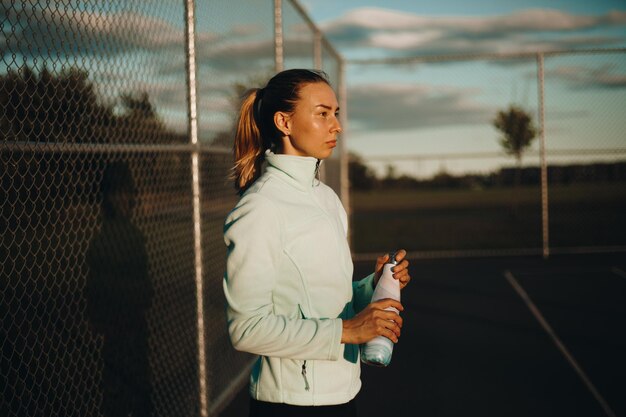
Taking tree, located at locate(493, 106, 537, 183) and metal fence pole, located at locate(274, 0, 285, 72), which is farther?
tree, located at locate(493, 106, 537, 183)

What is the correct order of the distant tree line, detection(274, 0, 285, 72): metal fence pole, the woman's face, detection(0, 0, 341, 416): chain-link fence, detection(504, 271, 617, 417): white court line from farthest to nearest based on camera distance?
the distant tree line
detection(274, 0, 285, 72): metal fence pole
detection(504, 271, 617, 417): white court line
detection(0, 0, 341, 416): chain-link fence
the woman's face

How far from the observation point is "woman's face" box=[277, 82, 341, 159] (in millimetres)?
2086

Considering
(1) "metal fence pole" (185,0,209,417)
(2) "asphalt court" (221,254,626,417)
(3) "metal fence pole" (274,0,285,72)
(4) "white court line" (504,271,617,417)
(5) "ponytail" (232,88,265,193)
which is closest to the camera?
(5) "ponytail" (232,88,265,193)

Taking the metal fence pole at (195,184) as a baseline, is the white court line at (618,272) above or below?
below

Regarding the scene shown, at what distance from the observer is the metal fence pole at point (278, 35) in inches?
212

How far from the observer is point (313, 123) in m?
2.09

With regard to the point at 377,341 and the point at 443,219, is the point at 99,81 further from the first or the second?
the point at 443,219

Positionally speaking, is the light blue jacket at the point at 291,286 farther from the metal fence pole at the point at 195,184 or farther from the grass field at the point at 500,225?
the grass field at the point at 500,225

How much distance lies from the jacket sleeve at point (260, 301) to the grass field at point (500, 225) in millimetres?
12312

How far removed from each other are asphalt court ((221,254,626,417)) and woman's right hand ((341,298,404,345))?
2667mm

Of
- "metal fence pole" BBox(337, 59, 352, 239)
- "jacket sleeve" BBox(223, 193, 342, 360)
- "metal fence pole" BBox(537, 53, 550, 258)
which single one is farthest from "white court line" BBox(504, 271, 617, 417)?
"metal fence pole" BBox(337, 59, 352, 239)

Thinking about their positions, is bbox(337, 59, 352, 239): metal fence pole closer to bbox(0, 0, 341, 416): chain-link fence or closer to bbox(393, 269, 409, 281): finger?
bbox(0, 0, 341, 416): chain-link fence

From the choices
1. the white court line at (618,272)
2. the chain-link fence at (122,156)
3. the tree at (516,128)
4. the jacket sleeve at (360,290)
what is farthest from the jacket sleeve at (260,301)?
the tree at (516,128)

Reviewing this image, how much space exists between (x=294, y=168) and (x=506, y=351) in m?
4.21
